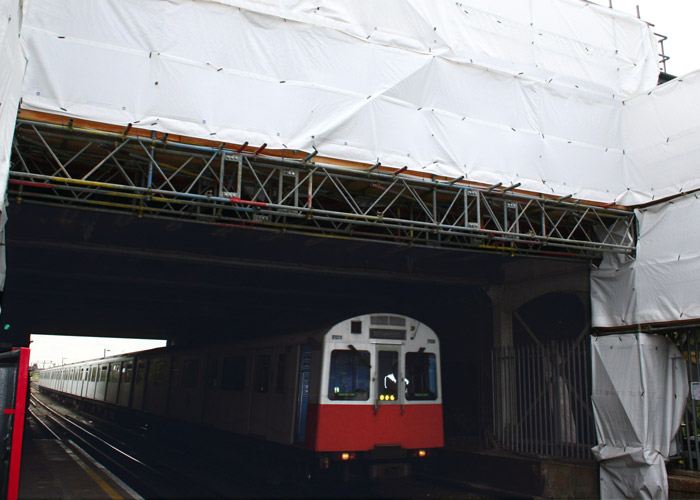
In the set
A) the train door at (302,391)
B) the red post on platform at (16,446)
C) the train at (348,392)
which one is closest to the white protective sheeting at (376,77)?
the train at (348,392)

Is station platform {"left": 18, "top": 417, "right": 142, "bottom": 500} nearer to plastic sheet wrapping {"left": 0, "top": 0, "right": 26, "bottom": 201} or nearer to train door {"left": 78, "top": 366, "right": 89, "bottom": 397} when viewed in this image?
plastic sheet wrapping {"left": 0, "top": 0, "right": 26, "bottom": 201}

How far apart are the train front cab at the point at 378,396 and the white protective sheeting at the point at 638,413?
111 inches

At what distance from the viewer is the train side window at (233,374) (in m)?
12.8

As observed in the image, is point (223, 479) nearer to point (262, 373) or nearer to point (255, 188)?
point (262, 373)

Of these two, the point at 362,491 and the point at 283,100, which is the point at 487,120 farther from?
the point at 362,491

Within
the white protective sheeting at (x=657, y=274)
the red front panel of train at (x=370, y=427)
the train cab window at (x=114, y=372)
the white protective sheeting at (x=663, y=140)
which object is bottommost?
the red front panel of train at (x=370, y=427)

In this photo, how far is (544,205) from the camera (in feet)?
33.2

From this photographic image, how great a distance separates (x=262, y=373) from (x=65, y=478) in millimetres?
3766

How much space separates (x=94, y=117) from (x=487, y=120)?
6.19 meters

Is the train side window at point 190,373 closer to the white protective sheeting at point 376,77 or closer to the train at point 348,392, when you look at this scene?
the train at point 348,392

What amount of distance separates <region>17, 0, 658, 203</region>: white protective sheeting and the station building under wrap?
0.08 ft

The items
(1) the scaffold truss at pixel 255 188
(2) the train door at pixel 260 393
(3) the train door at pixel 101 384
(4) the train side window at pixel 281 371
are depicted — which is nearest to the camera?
(1) the scaffold truss at pixel 255 188

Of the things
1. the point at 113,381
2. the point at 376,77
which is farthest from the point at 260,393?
the point at 113,381

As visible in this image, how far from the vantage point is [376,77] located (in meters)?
9.61
